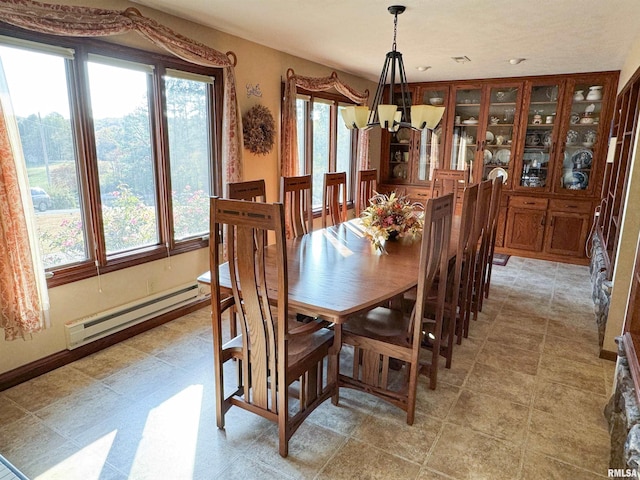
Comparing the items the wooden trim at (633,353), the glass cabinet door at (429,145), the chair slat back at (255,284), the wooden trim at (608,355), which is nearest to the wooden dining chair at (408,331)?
the chair slat back at (255,284)

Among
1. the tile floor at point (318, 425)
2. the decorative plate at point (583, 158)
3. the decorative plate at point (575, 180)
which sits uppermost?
the decorative plate at point (583, 158)

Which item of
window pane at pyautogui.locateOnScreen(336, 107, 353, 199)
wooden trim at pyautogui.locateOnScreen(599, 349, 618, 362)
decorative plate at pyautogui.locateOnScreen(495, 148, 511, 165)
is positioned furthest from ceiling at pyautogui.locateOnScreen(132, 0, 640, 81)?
wooden trim at pyautogui.locateOnScreen(599, 349, 618, 362)

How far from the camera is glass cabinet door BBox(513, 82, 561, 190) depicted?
521cm

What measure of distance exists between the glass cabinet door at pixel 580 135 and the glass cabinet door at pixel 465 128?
3.57 feet

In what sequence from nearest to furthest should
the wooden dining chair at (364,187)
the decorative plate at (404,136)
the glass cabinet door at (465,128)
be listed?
the wooden dining chair at (364,187), the glass cabinet door at (465,128), the decorative plate at (404,136)

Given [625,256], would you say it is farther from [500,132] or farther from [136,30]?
[136,30]

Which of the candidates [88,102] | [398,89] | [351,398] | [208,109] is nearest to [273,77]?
[208,109]

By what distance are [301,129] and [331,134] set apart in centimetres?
64

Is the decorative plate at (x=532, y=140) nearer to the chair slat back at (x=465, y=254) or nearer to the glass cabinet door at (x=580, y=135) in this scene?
the glass cabinet door at (x=580, y=135)

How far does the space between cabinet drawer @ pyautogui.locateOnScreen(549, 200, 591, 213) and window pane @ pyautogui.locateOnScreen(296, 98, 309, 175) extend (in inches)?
129

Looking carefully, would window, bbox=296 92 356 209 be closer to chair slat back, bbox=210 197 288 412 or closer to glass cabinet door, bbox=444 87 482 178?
glass cabinet door, bbox=444 87 482 178

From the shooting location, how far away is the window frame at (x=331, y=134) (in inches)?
188

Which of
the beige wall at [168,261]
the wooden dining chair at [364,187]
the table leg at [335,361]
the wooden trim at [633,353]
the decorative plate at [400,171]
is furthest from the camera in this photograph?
the decorative plate at [400,171]

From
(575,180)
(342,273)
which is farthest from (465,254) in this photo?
(575,180)
